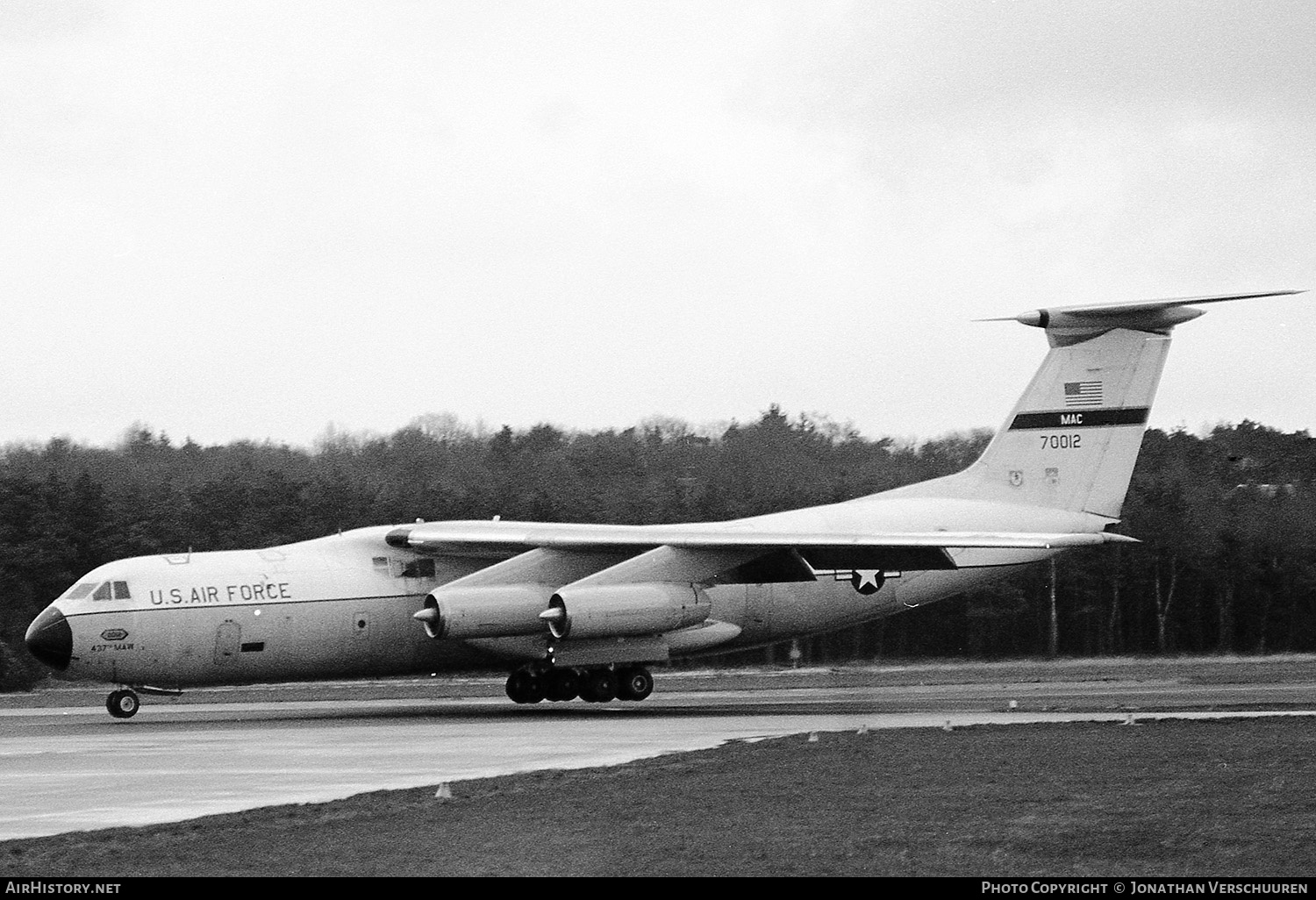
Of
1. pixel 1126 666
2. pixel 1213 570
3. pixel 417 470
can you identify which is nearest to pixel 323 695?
pixel 1126 666

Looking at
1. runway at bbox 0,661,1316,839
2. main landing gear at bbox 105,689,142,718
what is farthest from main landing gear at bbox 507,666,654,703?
main landing gear at bbox 105,689,142,718

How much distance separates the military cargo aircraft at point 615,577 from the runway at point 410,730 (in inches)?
38.4

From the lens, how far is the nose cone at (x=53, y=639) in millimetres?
25328

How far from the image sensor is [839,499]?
1914 inches

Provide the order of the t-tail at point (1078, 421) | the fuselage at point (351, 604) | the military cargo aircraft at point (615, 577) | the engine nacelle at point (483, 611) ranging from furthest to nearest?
1. the t-tail at point (1078, 421)
2. the engine nacelle at point (483, 611)
3. the military cargo aircraft at point (615, 577)
4. the fuselage at point (351, 604)

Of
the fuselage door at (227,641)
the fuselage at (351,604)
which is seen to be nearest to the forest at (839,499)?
the fuselage at (351,604)

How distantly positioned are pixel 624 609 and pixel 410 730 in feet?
16.0

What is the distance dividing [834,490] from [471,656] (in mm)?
23586

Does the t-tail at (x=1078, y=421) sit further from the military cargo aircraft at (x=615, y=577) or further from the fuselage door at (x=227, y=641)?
the fuselage door at (x=227, y=641)

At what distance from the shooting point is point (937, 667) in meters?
40.0

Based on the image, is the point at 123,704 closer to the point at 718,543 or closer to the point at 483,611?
the point at 483,611

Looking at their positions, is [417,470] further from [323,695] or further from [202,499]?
[323,695]

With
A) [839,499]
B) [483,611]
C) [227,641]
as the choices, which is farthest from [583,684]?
[839,499]
